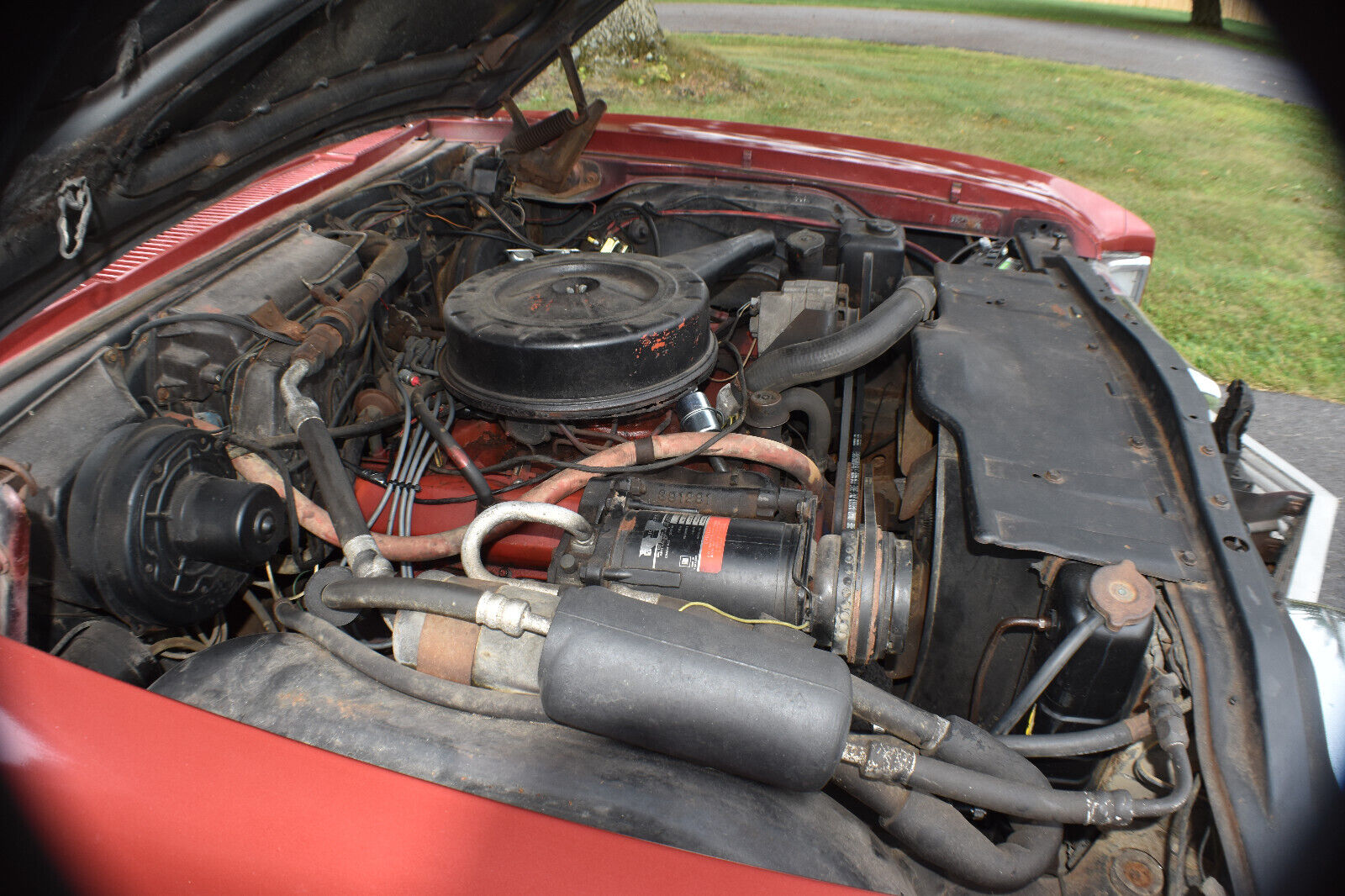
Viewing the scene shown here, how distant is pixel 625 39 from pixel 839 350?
10.9m

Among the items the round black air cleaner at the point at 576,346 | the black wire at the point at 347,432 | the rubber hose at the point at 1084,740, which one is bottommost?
the rubber hose at the point at 1084,740

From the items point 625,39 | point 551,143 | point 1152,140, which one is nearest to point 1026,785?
point 551,143

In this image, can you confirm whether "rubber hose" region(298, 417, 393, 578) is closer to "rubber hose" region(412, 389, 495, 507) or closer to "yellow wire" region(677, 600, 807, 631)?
"rubber hose" region(412, 389, 495, 507)

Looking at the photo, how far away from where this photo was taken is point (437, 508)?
1.73 meters

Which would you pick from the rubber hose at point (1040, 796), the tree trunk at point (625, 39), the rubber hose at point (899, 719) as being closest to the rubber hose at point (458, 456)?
the rubber hose at point (899, 719)

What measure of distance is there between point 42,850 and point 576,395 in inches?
41.6

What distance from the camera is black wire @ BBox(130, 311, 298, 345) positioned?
1506 mm

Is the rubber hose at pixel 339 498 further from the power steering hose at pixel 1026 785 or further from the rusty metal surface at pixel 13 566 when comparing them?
the power steering hose at pixel 1026 785

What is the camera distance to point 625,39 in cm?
1087

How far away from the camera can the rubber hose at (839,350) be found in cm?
170

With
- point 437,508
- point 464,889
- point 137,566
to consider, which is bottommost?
point 437,508

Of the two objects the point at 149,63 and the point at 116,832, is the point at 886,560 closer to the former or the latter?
the point at 116,832

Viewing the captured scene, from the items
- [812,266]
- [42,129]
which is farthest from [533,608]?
[812,266]

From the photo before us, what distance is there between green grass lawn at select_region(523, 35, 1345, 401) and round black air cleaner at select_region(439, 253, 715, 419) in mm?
1082
